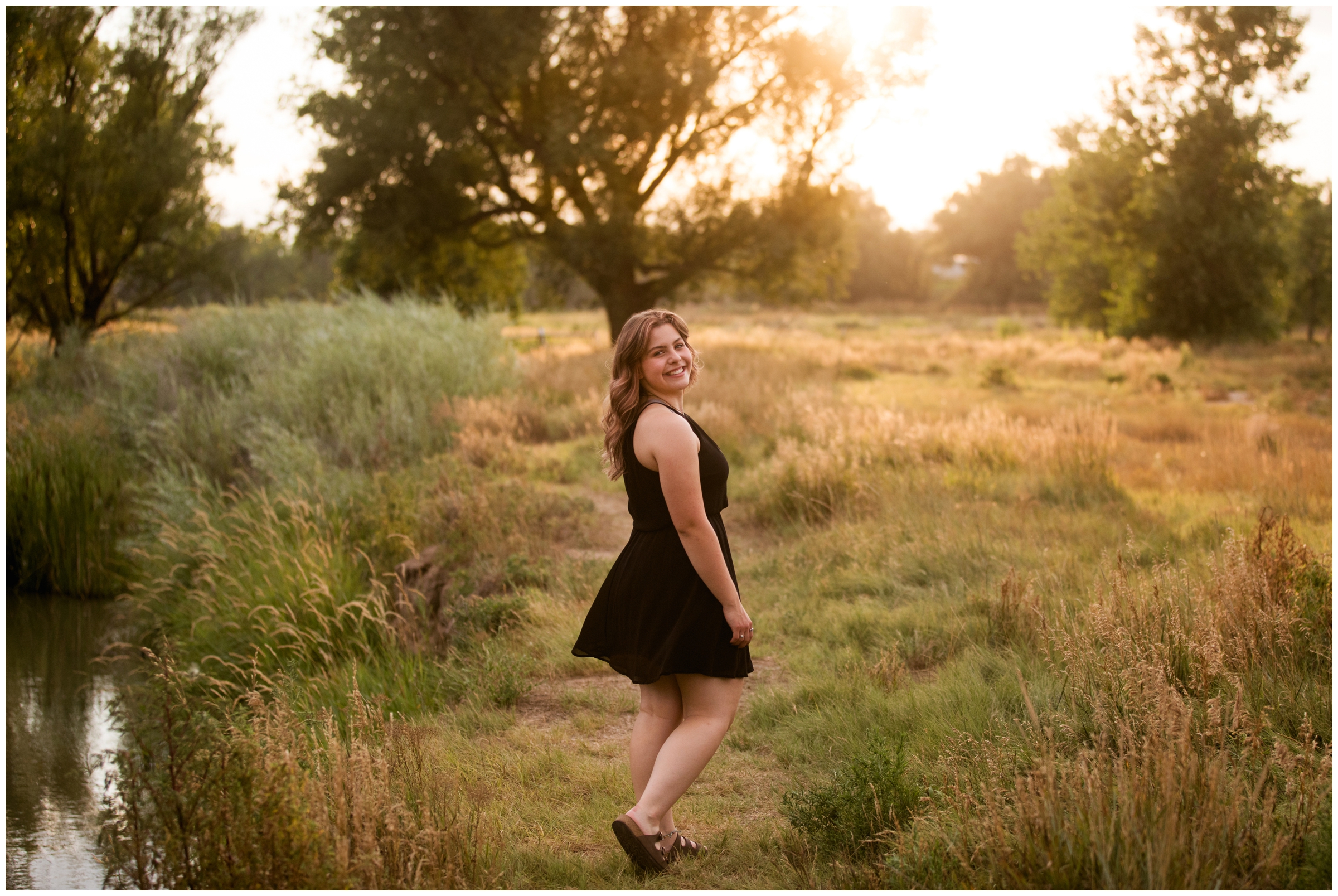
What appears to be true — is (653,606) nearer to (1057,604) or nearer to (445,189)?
(1057,604)

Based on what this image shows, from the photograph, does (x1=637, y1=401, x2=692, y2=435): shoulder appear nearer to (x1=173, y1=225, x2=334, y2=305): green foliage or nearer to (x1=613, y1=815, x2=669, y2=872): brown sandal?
(x1=613, y1=815, x2=669, y2=872): brown sandal

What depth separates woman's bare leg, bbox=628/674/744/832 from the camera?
3363mm

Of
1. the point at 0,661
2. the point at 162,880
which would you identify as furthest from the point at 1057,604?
the point at 0,661

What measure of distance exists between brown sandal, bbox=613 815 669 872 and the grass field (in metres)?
0.13

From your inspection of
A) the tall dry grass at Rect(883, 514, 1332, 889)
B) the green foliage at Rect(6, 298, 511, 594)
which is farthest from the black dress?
the green foliage at Rect(6, 298, 511, 594)

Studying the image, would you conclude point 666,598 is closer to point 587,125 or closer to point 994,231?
point 587,125

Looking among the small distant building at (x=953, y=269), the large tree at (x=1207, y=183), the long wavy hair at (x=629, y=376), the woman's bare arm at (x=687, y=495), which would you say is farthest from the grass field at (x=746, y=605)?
the small distant building at (x=953, y=269)

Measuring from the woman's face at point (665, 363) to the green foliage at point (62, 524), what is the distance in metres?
10.0

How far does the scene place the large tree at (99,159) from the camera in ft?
56.5

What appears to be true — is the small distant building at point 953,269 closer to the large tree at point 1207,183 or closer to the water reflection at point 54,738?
the large tree at point 1207,183

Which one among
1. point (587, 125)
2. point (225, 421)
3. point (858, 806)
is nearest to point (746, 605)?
point (858, 806)

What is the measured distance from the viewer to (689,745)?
3.38 meters

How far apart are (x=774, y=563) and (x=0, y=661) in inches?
207

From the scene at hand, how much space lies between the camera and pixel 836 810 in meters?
3.61
